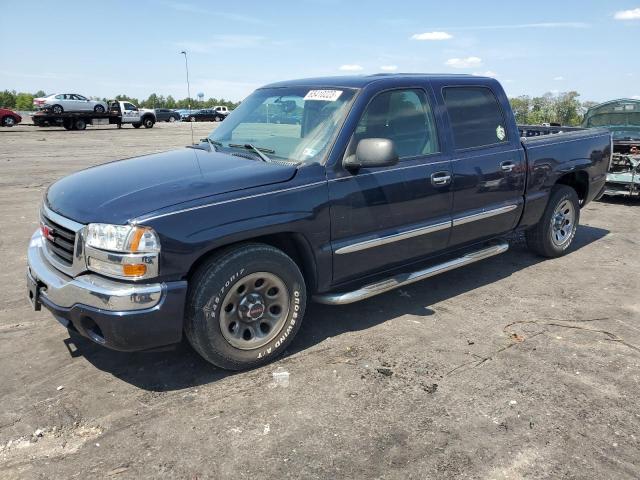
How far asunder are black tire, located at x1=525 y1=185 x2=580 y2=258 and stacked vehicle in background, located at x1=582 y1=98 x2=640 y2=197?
3.21m

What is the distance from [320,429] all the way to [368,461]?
360 mm

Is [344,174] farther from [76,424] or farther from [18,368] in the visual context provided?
[18,368]

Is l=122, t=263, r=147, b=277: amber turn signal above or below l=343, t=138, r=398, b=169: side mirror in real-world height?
below

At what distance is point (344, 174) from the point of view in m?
3.72

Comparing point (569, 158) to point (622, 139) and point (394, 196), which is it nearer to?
point (394, 196)

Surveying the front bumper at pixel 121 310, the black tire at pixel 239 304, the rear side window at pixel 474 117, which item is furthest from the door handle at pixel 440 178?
the front bumper at pixel 121 310

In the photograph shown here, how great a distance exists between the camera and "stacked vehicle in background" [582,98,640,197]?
8.60 m

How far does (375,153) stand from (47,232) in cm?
230

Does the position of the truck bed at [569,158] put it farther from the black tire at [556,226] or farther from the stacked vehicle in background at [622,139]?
the stacked vehicle in background at [622,139]

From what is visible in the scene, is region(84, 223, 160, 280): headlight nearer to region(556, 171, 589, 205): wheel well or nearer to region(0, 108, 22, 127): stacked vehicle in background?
region(556, 171, 589, 205): wheel well

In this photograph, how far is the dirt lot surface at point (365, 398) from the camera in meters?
2.65

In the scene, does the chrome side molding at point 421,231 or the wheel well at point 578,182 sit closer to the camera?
the chrome side molding at point 421,231

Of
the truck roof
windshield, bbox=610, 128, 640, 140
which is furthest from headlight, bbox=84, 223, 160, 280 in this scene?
windshield, bbox=610, 128, 640, 140

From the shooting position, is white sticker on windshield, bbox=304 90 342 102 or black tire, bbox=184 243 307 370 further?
white sticker on windshield, bbox=304 90 342 102
